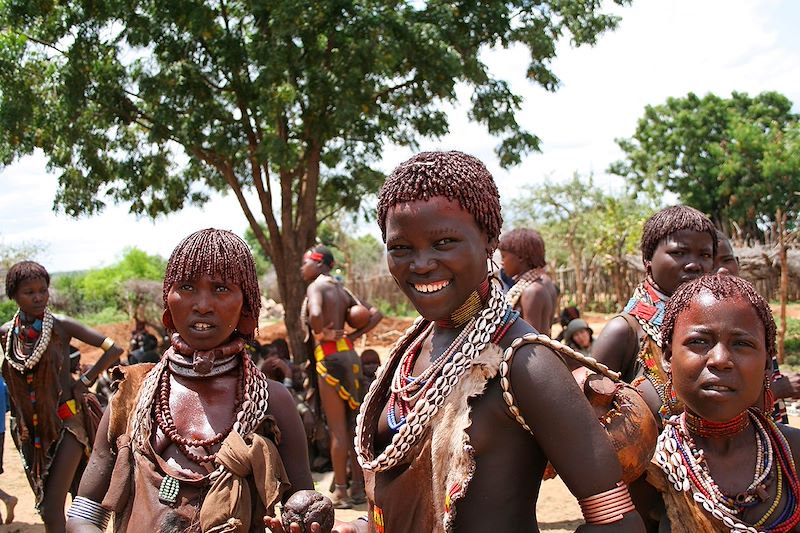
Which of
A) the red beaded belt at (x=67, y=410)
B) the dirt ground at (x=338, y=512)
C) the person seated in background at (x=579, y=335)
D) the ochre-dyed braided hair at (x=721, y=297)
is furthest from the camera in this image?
the person seated in background at (x=579, y=335)

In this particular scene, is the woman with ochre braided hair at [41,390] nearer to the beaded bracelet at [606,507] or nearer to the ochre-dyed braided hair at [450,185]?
the ochre-dyed braided hair at [450,185]

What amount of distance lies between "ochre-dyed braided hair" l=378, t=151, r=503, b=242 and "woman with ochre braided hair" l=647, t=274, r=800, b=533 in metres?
0.80

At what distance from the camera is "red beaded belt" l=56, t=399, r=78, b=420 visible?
4.92 meters

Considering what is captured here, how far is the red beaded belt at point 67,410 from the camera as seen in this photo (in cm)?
492

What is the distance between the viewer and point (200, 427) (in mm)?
2137

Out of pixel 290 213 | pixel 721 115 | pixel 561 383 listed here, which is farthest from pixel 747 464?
pixel 721 115

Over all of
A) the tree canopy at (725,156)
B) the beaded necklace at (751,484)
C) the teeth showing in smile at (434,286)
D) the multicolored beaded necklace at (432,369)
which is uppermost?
the tree canopy at (725,156)

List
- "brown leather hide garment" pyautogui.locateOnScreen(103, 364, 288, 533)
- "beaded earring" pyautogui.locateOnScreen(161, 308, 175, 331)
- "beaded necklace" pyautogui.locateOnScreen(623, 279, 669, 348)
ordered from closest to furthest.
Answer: "brown leather hide garment" pyautogui.locateOnScreen(103, 364, 288, 533) < "beaded earring" pyautogui.locateOnScreen(161, 308, 175, 331) < "beaded necklace" pyautogui.locateOnScreen(623, 279, 669, 348)

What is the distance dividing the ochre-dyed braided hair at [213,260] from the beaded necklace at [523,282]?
2.99 m

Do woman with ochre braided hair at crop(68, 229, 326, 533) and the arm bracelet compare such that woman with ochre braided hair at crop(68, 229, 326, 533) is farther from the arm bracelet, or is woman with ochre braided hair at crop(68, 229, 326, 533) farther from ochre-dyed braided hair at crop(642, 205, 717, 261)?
ochre-dyed braided hair at crop(642, 205, 717, 261)

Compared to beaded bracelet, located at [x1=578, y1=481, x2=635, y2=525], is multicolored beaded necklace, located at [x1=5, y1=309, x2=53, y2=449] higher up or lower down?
higher up

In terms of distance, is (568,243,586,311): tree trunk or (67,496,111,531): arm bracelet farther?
(568,243,586,311): tree trunk

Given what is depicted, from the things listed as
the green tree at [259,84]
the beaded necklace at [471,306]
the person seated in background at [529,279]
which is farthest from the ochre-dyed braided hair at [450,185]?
the green tree at [259,84]

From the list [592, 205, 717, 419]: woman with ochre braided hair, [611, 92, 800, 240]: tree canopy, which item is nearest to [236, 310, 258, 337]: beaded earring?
[592, 205, 717, 419]: woman with ochre braided hair
